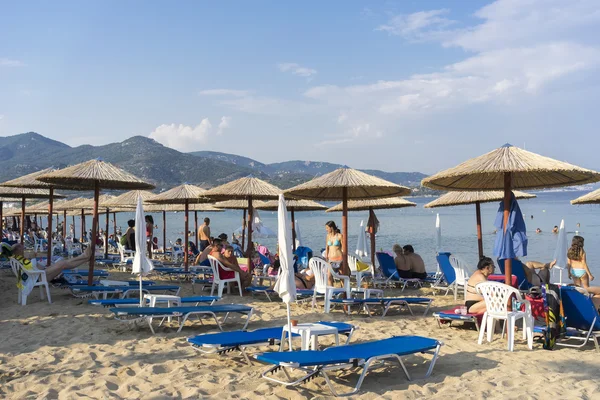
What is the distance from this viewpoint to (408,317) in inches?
286

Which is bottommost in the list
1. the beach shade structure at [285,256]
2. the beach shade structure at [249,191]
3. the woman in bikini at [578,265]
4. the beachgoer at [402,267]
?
the beachgoer at [402,267]

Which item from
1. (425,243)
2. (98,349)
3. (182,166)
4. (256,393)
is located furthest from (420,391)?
(182,166)

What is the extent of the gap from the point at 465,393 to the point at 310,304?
4378mm

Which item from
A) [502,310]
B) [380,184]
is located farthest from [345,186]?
[502,310]

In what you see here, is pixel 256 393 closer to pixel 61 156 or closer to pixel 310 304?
pixel 310 304

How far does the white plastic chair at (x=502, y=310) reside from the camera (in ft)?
17.6

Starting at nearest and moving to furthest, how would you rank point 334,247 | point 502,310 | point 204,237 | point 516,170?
point 502,310
point 516,170
point 334,247
point 204,237

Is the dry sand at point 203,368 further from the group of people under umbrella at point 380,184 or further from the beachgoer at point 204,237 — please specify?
the beachgoer at point 204,237

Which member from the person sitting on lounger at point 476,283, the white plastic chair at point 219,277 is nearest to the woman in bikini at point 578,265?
the person sitting on lounger at point 476,283

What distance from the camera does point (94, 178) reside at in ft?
26.9

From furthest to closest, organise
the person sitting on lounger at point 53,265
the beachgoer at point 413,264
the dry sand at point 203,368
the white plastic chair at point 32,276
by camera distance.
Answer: the beachgoer at point 413,264 < the person sitting on lounger at point 53,265 < the white plastic chair at point 32,276 < the dry sand at point 203,368

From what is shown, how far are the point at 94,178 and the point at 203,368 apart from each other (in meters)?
4.57

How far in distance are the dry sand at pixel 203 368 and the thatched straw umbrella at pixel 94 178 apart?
88.7 inches

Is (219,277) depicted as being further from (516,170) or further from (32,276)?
(516,170)
